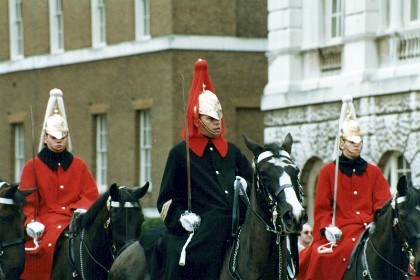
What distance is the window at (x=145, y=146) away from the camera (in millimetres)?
40969

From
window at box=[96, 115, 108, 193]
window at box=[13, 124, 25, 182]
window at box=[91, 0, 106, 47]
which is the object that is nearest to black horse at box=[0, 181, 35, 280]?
window at box=[96, 115, 108, 193]

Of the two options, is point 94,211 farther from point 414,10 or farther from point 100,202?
point 414,10

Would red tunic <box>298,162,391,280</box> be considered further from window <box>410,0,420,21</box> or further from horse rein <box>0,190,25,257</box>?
window <box>410,0,420,21</box>

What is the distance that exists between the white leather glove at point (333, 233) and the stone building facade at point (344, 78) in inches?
378

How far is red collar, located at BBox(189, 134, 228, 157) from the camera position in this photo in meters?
14.3

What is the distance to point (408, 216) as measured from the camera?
15008 mm

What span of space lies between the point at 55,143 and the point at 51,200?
661 millimetres

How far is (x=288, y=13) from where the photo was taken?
107ft

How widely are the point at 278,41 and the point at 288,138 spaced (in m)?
19.6

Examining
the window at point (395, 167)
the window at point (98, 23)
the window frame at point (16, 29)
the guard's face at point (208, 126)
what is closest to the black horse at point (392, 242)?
the guard's face at point (208, 126)

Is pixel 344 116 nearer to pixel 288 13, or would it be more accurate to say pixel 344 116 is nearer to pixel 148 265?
pixel 148 265

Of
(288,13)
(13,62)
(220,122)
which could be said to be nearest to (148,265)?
(220,122)

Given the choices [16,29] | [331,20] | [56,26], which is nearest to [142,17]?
[56,26]

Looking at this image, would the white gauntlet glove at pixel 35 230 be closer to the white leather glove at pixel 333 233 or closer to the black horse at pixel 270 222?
the white leather glove at pixel 333 233
